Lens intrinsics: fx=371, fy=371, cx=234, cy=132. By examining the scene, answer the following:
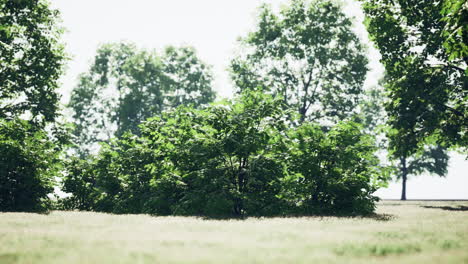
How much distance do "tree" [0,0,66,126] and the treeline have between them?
0.29 feet

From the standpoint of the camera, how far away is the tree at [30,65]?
2716cm

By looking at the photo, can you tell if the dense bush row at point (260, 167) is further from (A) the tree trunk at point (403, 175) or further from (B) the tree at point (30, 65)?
(A) the tree trunk at point (403, 175)

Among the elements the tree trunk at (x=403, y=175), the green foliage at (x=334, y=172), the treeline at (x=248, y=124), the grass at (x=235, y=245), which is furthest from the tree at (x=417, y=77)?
the tree trunk at (x=403, y=175)

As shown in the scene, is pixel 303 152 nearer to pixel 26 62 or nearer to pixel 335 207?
pixel 335 207

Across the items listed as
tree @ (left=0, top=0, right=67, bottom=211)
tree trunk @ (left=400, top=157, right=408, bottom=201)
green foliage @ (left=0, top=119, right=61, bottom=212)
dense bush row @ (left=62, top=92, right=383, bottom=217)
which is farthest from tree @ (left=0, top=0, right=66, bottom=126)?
tree trunk @ (left=400, top=157, right=408, bottom=201)

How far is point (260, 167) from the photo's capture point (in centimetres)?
1316

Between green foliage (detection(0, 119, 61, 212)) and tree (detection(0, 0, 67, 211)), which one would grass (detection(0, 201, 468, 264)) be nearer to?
green foliage (detection(0, 119, 61, 212))

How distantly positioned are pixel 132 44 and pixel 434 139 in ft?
136

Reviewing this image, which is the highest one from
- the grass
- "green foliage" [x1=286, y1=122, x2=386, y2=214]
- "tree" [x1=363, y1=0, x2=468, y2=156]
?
"tree" [x1=363, y1=0, x2=468, y2=156]

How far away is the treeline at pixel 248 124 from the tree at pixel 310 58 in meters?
0.13

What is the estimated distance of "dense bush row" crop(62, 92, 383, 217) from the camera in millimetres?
13031

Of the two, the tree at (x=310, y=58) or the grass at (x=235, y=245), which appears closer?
the grass at (x=235, y=245)

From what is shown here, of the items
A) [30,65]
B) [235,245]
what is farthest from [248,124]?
[30,65]

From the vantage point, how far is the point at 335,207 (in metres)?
13.7
